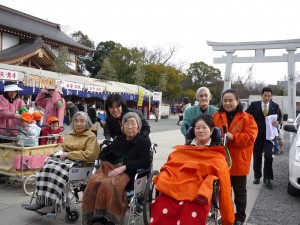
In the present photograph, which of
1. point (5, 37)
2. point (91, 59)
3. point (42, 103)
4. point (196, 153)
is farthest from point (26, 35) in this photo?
point (196, 153)

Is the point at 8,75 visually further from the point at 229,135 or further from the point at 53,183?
the point at 229,135

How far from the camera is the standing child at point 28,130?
4.60m

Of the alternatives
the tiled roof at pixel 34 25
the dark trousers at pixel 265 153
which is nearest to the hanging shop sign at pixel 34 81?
the tiled roof at pixel 34 25

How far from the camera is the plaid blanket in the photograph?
3273 millimetres

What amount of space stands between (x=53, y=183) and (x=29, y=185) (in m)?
1.64

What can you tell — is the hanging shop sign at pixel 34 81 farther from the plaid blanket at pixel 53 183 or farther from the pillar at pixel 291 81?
the plaid blanket at pixel 53 183

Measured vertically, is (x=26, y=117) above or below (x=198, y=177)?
above

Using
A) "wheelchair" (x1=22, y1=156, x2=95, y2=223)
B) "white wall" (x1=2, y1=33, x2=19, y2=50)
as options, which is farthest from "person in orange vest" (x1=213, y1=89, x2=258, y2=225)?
"white wall" (x1=2, y1=33, x2=19, y2=50)

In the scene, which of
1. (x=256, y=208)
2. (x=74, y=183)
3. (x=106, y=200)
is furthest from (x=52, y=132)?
(x=256, y=208)

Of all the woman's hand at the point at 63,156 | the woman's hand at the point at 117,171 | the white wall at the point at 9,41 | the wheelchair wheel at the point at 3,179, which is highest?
the white wall at the point at 9,41

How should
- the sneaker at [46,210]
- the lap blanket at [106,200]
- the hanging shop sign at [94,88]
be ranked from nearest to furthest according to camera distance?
1. the lap blanket at [106,200]
2. the sneaker at [46,210]
3. the hanging shop sign at [94,88]

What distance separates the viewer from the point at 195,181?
2594 mm

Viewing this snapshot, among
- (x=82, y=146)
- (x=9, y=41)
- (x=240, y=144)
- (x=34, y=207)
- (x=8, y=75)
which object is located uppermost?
(x=9, y=41)

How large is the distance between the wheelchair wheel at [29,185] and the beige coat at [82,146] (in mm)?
928
